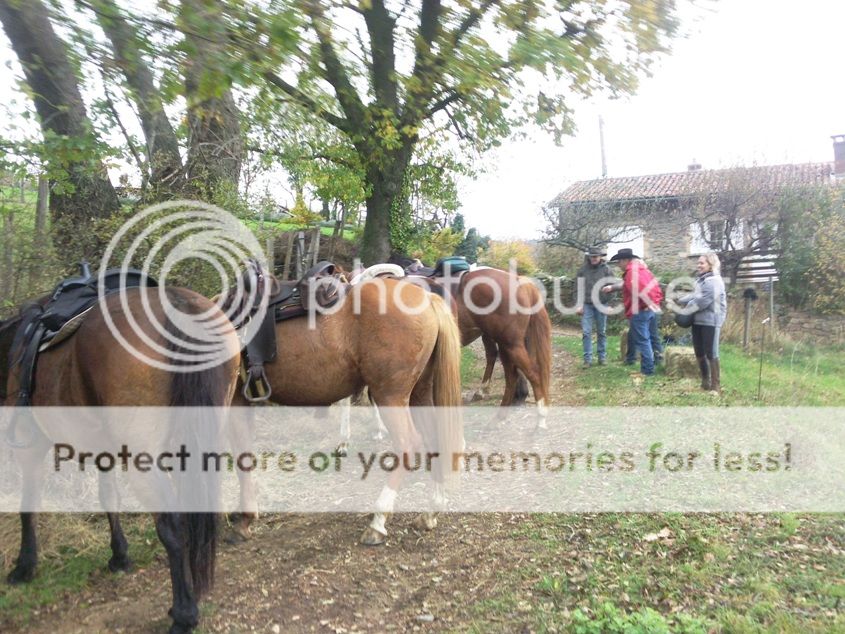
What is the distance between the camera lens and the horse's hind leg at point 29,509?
359 cm

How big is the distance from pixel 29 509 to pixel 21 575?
381 mm

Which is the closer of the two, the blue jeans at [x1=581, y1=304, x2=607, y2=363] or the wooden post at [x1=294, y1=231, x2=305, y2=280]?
the blue jeans at [x1=581, y1=304, x2=607, y2=363]

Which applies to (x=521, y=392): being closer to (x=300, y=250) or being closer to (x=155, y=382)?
(x=155, y=382)

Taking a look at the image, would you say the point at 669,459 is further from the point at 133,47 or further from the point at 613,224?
the point at 613,224

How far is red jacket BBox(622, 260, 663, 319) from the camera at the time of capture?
873 cm

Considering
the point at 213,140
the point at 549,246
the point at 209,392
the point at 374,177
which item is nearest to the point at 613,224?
the point at 549,246

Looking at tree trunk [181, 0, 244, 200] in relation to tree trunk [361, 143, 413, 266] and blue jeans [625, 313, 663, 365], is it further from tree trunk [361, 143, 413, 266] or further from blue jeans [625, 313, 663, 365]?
blue jeans [625, 313, 663, 365]

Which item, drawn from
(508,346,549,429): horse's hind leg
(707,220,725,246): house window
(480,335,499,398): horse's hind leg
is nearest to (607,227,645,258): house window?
(707,220,725,246): house window

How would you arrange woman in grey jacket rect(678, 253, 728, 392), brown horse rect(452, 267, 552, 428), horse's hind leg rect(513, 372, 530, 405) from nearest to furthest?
1. brown horse rect(452, 267, 552, 428)
2. horse's hind leg rect(513, 372, 530, 405)
3. woman in grey jacket rect(678, 253, 728, 392)

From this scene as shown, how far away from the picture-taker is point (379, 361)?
420 cm

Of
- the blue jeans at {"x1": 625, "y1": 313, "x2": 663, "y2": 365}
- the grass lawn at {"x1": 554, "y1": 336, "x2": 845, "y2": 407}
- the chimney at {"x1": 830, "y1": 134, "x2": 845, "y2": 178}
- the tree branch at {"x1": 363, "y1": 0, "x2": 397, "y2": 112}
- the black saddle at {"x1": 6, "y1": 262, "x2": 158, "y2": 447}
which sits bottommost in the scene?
Result: the grass lawn at {"x1": 554, "y1": 336, "x2": 845, "y2": 407}

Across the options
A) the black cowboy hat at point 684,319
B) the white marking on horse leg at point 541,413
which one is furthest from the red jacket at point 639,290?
the white marking on horse leg at point 541,413

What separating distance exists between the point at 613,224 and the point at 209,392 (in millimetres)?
19312

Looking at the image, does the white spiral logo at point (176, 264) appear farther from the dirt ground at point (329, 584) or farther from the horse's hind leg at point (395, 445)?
the dirt ground at point (329, 584)
